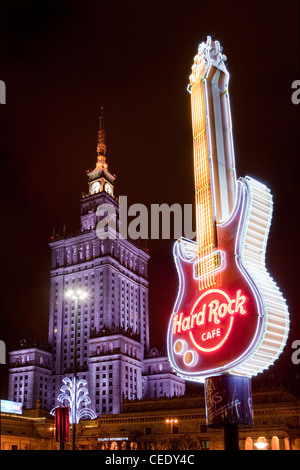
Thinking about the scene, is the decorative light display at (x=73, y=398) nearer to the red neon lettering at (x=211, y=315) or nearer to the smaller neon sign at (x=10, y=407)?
the smaller neon sign at (x=10, y=407)

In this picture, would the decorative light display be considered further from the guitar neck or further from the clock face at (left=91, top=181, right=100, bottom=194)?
the clock face at (left=91, top=181, right=100, bottom=194)

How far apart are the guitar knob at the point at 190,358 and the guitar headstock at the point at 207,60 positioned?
23619mm

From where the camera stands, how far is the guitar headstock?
1762 inches

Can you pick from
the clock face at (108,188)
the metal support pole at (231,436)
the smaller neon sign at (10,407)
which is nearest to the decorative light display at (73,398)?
the smaller neon sign at (10,407)

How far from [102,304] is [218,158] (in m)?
103

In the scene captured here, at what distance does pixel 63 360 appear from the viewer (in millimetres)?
141250

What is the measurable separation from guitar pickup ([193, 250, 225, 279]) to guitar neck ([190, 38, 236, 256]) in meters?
0.64

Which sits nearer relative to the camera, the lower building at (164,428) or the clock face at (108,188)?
the lower building at (164,428)

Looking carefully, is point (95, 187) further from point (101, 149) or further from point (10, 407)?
point (10, 407)

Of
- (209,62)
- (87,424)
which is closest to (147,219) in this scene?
(87,424)

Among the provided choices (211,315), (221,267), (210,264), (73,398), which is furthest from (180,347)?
(73,398)

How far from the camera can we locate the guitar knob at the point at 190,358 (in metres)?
37.6

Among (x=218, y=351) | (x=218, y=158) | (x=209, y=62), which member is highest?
(x=209, y=62)
